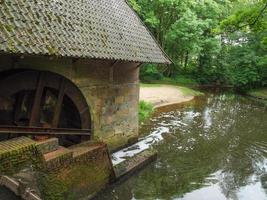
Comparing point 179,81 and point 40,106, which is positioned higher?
point 40,106

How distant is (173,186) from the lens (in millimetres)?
9258

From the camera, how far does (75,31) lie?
8.45 metres

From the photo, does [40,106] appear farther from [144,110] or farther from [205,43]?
[205,43]

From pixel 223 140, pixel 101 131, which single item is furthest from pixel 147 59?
pixel 223 140

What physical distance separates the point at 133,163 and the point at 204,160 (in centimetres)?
287

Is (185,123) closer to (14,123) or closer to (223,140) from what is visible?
(223,140)

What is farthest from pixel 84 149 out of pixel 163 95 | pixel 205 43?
pixel 205 43

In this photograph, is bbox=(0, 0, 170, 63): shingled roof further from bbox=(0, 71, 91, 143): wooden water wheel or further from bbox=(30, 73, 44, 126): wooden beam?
bbox=(30, 73, 44, 126): wooden beam

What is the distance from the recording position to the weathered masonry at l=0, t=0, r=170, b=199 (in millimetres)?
7199

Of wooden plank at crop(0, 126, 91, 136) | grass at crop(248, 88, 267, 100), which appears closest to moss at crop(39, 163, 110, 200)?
wooden plank at crop(0, 126, 91, 136)

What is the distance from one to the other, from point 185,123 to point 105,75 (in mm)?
8243

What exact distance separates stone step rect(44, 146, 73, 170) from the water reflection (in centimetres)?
152

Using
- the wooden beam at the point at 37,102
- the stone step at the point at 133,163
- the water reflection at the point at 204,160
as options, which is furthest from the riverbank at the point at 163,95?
the wooden beam at the point at 37,102

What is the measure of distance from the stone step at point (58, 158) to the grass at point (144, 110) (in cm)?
989
